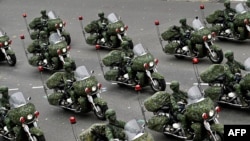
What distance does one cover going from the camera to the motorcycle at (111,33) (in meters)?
23.2

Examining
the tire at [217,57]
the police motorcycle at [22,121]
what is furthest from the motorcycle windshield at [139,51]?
the police motorcycle at [22,121]

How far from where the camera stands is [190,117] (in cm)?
1452

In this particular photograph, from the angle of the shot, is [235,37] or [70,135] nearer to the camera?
[70,135]

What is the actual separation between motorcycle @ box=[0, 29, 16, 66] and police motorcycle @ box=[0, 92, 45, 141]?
7.85 meters

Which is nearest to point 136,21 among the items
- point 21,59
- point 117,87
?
point 21,59

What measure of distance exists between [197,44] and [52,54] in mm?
5498

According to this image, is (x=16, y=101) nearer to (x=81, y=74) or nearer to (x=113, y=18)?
(x=81, y=74)

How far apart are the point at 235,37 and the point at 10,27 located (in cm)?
1396

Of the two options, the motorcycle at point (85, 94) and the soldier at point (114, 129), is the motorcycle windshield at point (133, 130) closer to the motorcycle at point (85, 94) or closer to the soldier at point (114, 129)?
the soldier at point (114, 129)

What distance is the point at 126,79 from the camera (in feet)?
64.1

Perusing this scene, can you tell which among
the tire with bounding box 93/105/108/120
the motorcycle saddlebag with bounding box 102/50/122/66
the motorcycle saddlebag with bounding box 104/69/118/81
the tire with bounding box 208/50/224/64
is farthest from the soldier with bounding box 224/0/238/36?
the tire with bounding box 93/105/108/120

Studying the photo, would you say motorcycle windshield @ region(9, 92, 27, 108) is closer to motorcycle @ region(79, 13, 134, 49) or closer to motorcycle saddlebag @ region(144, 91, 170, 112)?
motorcycle saddlebag @ region(144, 91, 170, 112)

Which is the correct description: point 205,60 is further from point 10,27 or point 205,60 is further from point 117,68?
point 10,27

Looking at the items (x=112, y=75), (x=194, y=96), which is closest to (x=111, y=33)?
(x=112, y=75)
